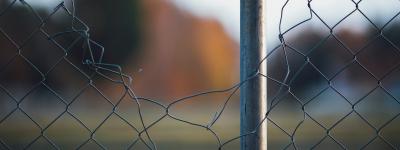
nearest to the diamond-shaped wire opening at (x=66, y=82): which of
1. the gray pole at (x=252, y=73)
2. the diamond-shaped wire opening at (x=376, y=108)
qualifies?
the diamond-shaped wire opening at (x=376, y=108)

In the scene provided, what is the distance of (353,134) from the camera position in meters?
6.21

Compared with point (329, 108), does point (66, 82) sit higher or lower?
lower

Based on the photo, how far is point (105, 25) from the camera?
7.05 m

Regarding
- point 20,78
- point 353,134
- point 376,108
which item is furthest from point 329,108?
point 20,78

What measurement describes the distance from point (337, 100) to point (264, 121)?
6866 mm

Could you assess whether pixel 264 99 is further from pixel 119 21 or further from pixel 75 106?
pixel 119 21

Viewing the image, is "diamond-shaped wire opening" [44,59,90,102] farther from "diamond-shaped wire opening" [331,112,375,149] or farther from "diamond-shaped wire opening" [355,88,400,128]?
"diamond-shaped wire opening" [355,88,400,128]

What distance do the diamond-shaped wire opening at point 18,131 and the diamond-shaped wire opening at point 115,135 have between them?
0.65 m

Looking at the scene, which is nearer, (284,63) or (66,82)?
(284,63)

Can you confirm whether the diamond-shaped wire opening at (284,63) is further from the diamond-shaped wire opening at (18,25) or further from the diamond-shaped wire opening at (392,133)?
the diamond-shaped wire opening at (18,25)

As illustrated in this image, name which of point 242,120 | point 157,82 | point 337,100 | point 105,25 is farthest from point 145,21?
point 242,120

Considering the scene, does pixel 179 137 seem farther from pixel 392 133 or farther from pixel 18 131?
pixel 392 133

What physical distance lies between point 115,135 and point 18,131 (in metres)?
1.04

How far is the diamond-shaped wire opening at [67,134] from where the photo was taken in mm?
5168
